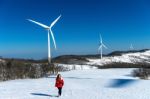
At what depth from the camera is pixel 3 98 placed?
22.6 meters

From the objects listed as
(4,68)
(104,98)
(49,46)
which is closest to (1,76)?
(4,68)

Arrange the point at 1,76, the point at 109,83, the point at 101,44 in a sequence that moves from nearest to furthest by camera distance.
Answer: the point at 109,83
the point at 1,76
the point at 101,44

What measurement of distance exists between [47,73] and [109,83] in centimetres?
1978

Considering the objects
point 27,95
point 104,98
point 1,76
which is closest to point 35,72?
point 1,76

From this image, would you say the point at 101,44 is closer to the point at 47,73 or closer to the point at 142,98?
the point at 47,73

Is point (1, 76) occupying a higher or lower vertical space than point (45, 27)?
lower

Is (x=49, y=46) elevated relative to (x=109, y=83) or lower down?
elevated

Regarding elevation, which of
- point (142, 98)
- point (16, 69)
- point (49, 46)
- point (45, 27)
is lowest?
point (142, 98)

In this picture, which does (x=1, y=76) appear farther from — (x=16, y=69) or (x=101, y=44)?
(x=101, y=44)

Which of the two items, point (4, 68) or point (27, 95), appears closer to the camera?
point (27, 95)

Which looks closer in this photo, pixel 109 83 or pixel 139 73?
pixel 109 83

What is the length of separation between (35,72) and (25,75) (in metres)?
2.18

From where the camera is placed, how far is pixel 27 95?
24.3 m

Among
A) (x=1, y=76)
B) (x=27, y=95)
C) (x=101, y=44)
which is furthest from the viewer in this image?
(x=101, y=44)
